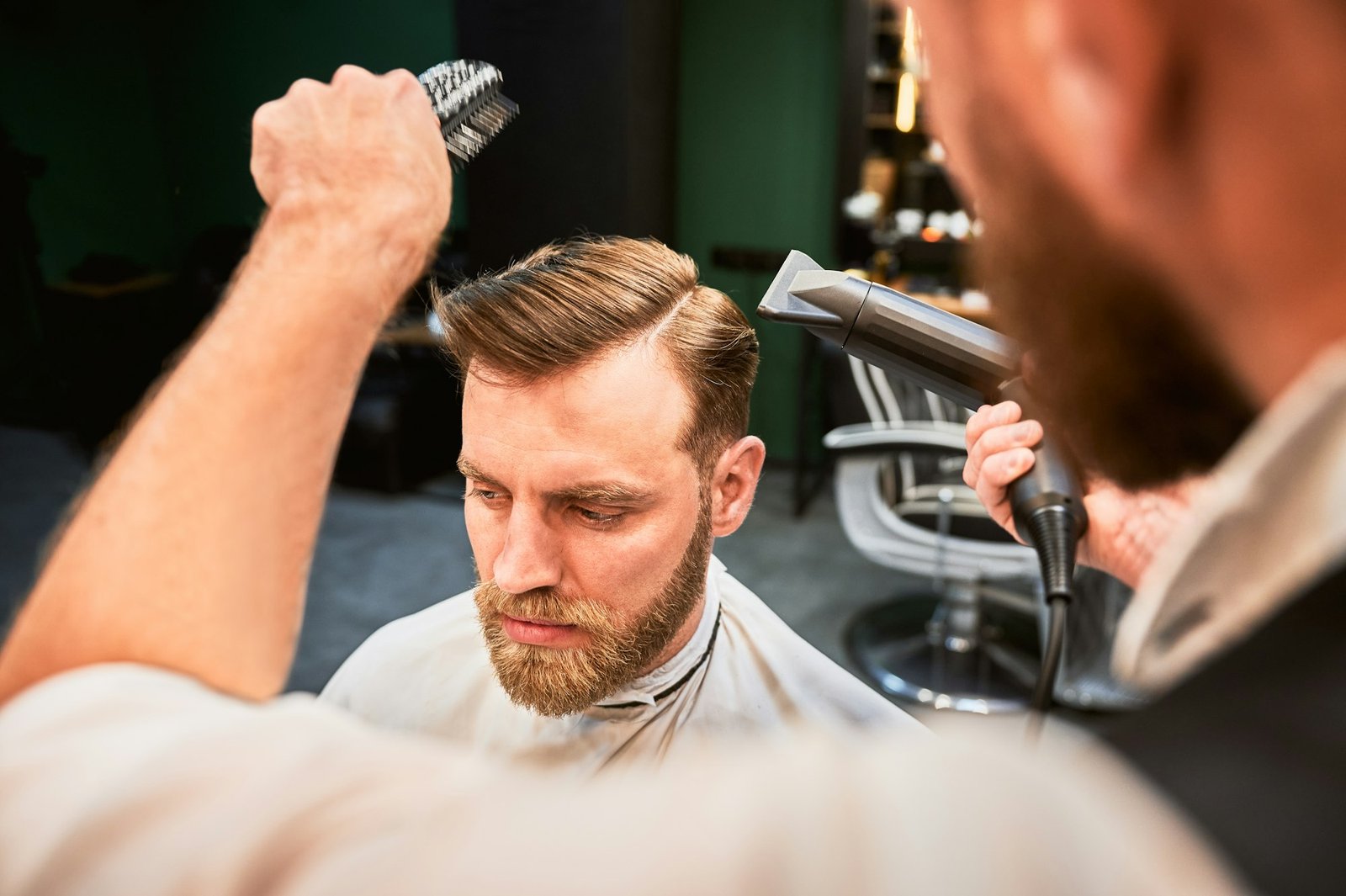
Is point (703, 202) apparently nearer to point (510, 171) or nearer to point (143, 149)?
point (510, 171)

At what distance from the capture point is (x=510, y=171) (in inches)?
35.3

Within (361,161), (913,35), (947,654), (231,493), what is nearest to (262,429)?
(231,493)

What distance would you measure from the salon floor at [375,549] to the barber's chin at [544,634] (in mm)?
126

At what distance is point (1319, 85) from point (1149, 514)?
58 centimetres

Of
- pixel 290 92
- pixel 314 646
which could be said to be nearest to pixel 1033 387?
pixel 290 92

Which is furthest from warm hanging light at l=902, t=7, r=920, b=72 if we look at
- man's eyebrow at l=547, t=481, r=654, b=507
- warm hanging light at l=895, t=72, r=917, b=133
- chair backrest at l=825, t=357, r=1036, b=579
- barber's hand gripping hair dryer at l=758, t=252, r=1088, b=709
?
warm hanging light at l=895, t=72, r=917, b=133

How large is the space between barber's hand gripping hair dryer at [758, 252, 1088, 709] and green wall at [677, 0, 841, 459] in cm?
11

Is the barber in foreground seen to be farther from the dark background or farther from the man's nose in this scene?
the dark background

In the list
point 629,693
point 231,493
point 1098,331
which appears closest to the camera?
point 1098,331

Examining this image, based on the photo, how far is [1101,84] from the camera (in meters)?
0.33

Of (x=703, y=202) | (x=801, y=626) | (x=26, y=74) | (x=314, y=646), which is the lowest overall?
(x=801, y=626)

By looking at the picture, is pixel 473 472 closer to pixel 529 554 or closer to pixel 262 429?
pixel 529 554

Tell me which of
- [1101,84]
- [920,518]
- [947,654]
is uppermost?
[1101,84]

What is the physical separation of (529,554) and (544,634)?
84mm
